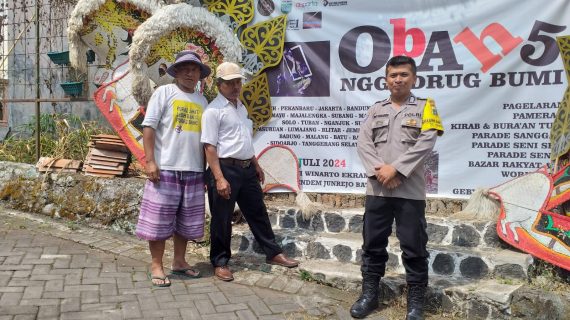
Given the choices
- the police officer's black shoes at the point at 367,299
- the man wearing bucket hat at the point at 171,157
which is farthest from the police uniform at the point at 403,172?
the man wearing bucket hat at the point at 171,157

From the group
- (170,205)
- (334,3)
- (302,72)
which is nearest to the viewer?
(170,205)

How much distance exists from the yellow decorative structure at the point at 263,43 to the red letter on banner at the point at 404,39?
110 centimetres

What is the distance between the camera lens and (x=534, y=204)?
3.78 meters

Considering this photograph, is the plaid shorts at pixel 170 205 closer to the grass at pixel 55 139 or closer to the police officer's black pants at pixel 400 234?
the police officer's black pants at pixel 400 234

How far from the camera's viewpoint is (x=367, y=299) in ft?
11.1

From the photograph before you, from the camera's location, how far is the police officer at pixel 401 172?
124 inches

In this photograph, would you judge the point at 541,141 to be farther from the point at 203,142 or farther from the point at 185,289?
the point at 185,289

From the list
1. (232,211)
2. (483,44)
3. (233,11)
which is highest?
(233,11)

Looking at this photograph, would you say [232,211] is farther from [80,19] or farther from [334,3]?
[80,19]

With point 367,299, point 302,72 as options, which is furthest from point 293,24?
point 367,299

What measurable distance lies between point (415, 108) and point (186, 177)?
5.93ft

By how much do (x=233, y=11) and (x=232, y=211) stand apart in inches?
86.6

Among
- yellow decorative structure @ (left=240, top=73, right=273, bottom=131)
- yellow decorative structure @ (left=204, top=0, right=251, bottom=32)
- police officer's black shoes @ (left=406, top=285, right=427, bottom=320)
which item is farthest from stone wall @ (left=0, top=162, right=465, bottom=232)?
yellow decorative structure @ (left=204, top=0, right=251, bottom=32)

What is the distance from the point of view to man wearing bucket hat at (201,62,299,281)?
3.80 meters
